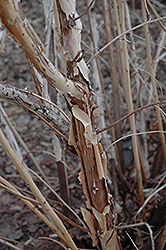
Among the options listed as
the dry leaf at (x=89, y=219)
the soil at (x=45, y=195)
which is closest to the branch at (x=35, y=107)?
the soil at (x=45, y=195)

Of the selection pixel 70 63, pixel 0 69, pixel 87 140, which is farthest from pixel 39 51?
pixel 0 69

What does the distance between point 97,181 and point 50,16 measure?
0.39 meters

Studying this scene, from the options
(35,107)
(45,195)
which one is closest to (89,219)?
(35,107)

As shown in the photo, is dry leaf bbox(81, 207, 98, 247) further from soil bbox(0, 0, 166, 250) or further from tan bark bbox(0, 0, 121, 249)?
soil bbox(0, 0, 166, 250)

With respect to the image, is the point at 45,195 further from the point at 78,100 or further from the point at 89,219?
the point at 78,100

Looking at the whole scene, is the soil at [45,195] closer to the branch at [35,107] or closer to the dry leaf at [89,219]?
the branch at [35,107]

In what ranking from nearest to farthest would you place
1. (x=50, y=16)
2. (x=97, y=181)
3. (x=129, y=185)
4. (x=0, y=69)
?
(x=97, y=181) → (x=50, y=16) → (x=129, y=185) → (x=0, y=69)

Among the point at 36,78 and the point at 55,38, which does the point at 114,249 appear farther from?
the point at 55,38

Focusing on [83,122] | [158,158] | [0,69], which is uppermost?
[0,69]

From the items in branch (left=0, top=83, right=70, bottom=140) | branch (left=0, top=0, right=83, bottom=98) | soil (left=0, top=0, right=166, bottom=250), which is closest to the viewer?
branch (left=0, top=0, right=83, bottom=98)

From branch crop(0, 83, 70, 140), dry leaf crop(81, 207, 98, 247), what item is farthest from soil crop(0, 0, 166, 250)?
dry leaf crop(81, 207, 98, 247)

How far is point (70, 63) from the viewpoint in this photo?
0.38m

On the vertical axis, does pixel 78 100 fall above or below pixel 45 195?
above

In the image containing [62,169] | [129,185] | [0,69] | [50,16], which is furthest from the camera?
[0,69]
